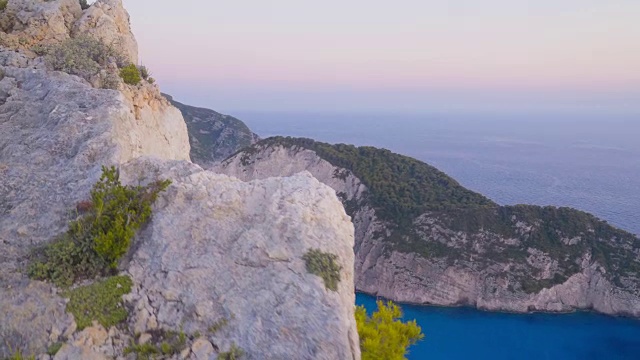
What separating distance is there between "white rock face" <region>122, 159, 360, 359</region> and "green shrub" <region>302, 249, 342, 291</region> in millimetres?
71

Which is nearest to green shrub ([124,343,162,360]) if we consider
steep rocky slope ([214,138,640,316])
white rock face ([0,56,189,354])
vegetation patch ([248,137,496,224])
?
white rock face ([0,56,189,354])

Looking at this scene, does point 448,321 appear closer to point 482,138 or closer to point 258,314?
point 258,314

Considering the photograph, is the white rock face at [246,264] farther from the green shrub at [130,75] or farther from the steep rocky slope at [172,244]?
the green shrub at [130,75]

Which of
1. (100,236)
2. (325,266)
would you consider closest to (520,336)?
(325,266)

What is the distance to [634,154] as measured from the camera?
103 meters

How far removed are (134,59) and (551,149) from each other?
11786 centimetres

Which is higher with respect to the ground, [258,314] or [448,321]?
[258,314]

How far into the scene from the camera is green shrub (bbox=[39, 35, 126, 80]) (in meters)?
9.74

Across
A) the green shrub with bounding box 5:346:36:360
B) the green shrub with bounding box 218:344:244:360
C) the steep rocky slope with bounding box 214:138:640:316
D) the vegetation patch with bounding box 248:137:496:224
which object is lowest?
the steep rocky slope with bounding box 214:138:640:316

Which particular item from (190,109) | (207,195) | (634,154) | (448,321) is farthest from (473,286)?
(634,154)

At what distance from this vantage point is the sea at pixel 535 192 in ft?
72.7

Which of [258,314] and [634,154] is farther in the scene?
[634,154]

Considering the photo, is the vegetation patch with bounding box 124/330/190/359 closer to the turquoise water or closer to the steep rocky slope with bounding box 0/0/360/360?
the steep rocky slope with bounding box 0/0/360/360

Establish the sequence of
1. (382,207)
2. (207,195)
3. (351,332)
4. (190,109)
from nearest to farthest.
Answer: (351,332), (207,195), (382,207), (190,109)
